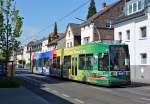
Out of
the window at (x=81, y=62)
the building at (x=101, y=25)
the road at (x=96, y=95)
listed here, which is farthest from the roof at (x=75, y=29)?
the road at (x=96, y=95)

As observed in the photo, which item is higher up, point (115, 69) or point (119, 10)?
point (119, 10)

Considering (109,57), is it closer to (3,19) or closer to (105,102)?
(3,19)

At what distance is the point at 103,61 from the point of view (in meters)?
30.2

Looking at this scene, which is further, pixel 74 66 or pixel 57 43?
pixel 57 43

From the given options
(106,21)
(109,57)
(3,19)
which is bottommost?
(109,57)

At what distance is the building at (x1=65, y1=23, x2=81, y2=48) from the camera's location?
8700 centimetres

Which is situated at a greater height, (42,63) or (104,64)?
(42,63)

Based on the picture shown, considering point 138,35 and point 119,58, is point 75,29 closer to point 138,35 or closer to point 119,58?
point 138,35

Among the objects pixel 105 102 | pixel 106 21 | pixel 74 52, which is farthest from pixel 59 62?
pixel 106 21

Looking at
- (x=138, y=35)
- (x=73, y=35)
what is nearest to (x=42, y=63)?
(x=138, y=35)

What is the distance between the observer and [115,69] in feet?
98.0

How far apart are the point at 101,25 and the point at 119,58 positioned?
44496 mm

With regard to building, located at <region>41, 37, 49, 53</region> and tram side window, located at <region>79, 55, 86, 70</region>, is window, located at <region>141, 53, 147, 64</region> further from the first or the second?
building, located at <region>41, 37, 49, 53</region>

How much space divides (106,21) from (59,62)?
3249cm
